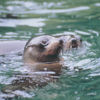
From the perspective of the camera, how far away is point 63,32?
258 inches

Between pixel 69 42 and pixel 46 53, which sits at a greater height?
pixel 69 42

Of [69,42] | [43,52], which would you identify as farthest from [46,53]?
[69,42]

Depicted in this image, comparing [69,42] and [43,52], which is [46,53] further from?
[69,42]

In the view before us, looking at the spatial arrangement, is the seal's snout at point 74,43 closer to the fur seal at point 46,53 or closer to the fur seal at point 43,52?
the fur seal at point 46,53

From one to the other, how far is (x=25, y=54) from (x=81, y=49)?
1.00 metres

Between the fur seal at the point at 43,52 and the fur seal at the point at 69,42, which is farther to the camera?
the fur seal at the point at 69,42

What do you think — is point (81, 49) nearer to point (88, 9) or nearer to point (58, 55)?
point (58, 55)

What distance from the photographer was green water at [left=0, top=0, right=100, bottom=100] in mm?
3549

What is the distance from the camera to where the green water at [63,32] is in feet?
11.6

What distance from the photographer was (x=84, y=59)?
4.64 meters

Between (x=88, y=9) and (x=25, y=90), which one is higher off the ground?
(x=88, y=9)

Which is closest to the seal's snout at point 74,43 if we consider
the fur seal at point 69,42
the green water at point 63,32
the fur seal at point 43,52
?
the fur seal at point 69,42

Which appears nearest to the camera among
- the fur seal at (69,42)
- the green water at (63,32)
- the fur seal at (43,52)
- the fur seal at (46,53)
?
the green water at (63,32)

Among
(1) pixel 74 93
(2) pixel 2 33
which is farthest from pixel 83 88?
(2) pixel 2 33
